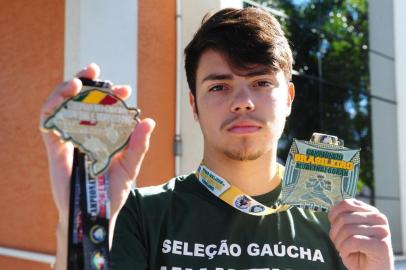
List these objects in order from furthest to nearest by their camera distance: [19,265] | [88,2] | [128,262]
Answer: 1. [19,265]
2. [88,2]
3. [128,262]

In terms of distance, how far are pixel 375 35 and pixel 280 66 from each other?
23.9 ft

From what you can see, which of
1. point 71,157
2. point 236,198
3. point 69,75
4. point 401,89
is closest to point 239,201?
point 236,198

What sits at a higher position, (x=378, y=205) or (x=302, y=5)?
(x=302, y=5)

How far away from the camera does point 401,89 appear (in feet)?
25.1

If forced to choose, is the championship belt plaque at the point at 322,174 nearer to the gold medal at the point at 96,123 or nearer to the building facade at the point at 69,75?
the gold medal at the point at 96,123

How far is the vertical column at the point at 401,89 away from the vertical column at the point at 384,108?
0.28 m

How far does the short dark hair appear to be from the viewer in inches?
72.9

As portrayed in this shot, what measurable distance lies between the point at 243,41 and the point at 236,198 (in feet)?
1.88

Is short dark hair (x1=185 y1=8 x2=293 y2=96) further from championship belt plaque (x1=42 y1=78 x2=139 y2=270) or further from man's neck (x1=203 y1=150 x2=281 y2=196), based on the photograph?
championship belt plaque (x1=42 y1=78 x2=139 y2=270)

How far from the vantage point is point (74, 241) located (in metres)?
1.14

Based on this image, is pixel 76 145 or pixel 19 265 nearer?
pixel 76 145

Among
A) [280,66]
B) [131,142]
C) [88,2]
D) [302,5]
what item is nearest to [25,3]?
[88,2]

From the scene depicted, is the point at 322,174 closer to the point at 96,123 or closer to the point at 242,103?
the point at 242,103

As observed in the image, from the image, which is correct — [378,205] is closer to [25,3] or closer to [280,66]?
[25,3]
